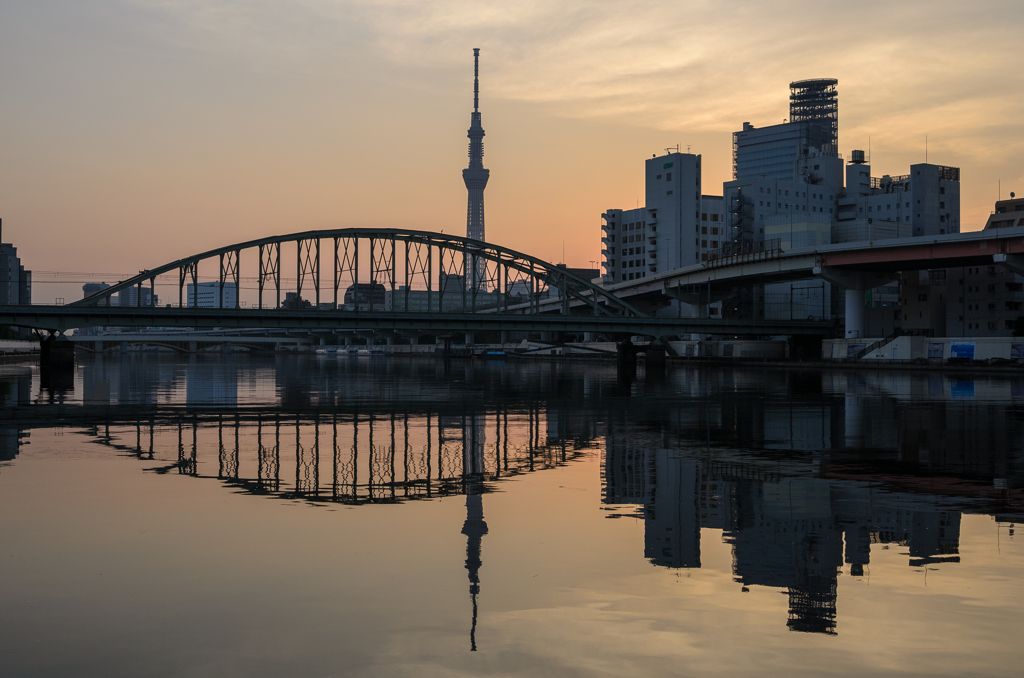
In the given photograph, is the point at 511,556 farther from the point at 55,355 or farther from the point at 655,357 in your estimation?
the point at 655,357

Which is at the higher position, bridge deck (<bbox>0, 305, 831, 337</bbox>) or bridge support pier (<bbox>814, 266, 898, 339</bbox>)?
bridge support pier (<bbox>814, 266, 898, 339</bbox>)

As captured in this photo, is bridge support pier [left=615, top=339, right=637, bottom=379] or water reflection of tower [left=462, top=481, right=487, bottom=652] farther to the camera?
bridge support pier [left=615, top=339, right=637, bottom=379]

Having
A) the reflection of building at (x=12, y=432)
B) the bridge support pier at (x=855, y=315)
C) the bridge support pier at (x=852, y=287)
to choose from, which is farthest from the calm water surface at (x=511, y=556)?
the bridge support pier at (x=855, y=315)

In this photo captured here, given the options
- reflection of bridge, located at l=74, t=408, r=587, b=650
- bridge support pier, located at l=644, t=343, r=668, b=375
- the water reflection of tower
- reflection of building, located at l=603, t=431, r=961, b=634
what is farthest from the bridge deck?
the water reflection of tower

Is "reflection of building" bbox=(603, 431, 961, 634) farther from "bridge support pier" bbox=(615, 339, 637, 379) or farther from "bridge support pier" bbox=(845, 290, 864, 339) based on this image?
"bridge support pier" bbox=(845, 290, 864, 339)

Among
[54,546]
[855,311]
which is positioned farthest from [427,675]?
[855,311]

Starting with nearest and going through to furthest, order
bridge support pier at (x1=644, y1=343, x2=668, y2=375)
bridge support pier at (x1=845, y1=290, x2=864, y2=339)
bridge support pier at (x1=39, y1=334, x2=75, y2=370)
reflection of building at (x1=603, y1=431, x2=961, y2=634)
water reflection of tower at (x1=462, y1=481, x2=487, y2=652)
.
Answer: water reflection of tower at (x1=462, y1=481, x2=487, y2=652)
reflection of building at (x1=603, y1=431, x2=961, y2=634)
bridge support pier at (x1=39, y1=334, x2=75, y2=370)
bridge support pier at (x1=845, y1=290, x2=864, y2=339)
bridge support pier at (x1=644, y1=343, x2=668, y2=375)

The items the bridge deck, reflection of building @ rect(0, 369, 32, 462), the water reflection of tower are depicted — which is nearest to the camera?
the water reflection of tower

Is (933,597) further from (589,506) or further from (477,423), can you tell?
(477,423)

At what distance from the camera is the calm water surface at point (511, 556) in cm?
964

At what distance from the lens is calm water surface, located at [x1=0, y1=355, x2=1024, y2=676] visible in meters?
9.64

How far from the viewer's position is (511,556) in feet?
45.8

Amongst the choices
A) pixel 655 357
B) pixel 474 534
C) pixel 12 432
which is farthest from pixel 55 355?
pixel 474 534

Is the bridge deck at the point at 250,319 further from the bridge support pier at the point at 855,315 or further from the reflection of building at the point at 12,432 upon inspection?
the bridge support pier at the point at 855,315
